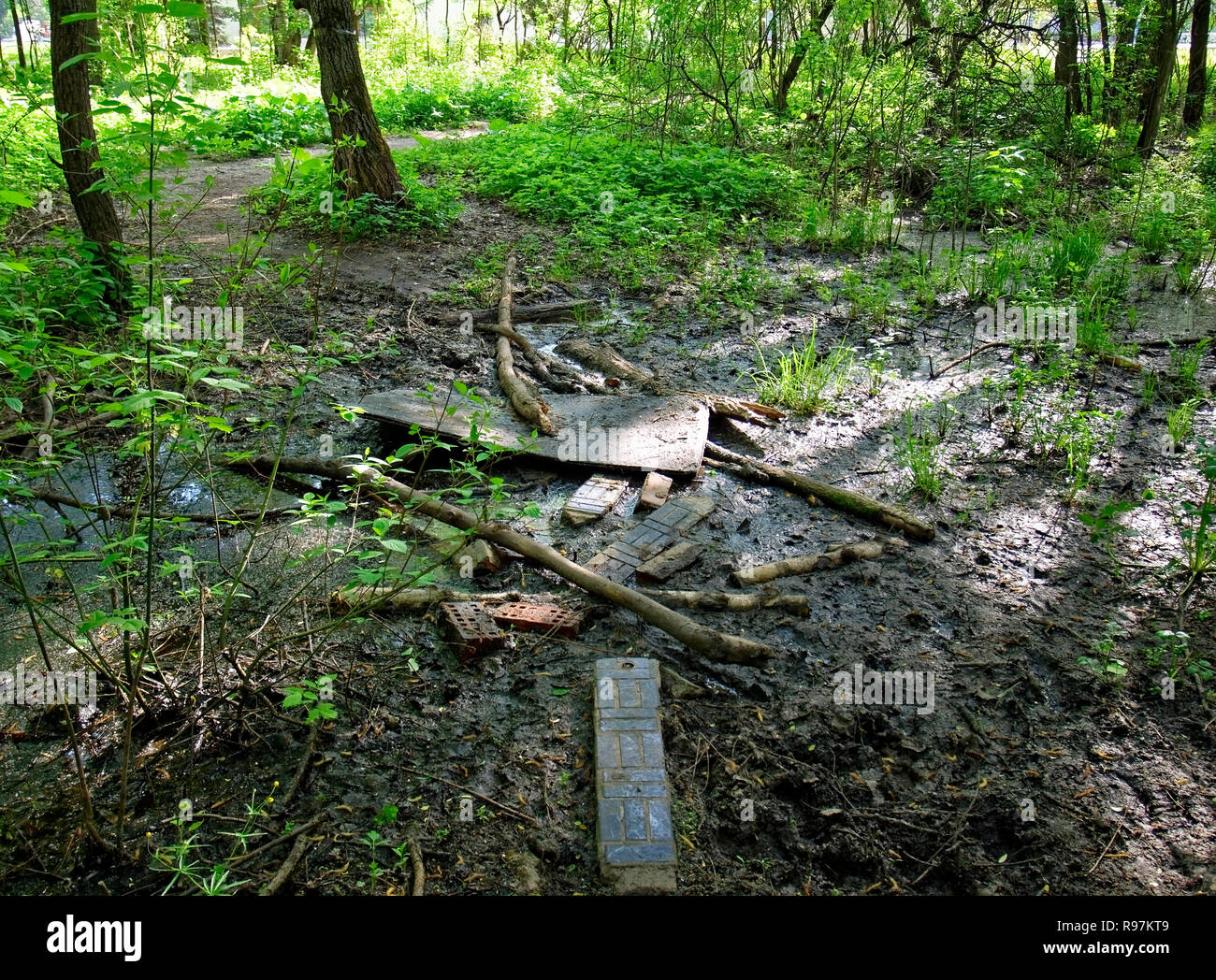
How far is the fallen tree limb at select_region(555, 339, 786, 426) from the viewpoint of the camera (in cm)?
625

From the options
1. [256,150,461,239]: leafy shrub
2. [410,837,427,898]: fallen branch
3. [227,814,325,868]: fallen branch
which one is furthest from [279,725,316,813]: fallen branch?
[256,150,461,239]: leafy shrub

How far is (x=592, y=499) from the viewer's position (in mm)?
5203

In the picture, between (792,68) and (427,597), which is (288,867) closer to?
(427,597)

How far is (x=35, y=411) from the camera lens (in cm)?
547

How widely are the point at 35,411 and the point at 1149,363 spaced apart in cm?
821

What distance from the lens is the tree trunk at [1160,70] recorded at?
12.3m

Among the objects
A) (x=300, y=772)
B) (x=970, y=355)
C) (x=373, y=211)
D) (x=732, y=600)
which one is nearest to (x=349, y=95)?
(x=373, y=211)

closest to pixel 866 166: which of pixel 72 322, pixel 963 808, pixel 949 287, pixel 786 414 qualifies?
pixel 949 287

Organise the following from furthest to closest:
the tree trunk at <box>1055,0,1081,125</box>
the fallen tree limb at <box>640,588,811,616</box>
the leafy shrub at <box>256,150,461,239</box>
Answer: the tree trunk at <box>1055,0,1081,125</box> → the leafy shrub at <box>256,150,461,239</box> → the fallen tree limb at <box>640,588,811,616</box>

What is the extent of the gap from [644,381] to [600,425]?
3.31ft

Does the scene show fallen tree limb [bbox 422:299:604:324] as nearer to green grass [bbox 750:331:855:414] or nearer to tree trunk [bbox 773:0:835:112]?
green grass [bbox 750:331:855:414]

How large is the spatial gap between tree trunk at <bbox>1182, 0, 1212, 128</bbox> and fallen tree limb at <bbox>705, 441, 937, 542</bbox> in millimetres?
14277

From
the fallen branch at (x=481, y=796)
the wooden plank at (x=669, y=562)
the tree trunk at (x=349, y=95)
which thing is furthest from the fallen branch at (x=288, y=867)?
the tree trunk at (x=349, y=95)

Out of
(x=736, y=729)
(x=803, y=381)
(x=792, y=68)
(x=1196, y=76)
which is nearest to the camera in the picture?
(x=736, y=729)
